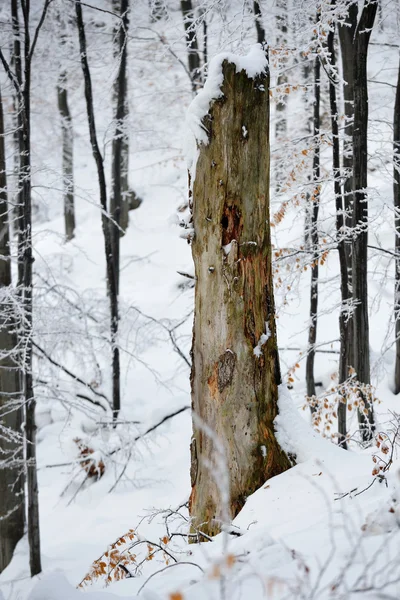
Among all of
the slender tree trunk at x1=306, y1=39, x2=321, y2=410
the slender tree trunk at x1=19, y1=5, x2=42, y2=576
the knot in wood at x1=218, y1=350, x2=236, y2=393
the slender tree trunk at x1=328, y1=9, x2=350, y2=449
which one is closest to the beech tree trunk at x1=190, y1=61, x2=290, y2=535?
the knot in wood at x1=218, y1=350, x2=236, y2=393

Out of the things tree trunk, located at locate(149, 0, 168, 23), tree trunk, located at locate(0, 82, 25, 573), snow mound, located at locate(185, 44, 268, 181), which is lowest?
tree trunk, located at locate(0, 82, 25, 573)

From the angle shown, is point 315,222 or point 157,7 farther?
point 157,7

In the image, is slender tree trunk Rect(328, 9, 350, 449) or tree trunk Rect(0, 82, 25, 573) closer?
slender tree trunk Rect(328, 9, 350, 449)

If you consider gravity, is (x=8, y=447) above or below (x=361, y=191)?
below

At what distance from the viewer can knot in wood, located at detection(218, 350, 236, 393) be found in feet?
10.1

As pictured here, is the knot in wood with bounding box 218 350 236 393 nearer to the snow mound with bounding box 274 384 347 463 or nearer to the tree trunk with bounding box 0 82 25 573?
the snow mound with bounding box 274 384 347 463

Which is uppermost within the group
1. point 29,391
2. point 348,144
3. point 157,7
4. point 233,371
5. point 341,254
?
point 157,7

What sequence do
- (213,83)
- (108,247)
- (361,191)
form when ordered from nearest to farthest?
1. (213,83)
2. (361,191)
3. (108,247)

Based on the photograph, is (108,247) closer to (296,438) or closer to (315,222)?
(315,222)

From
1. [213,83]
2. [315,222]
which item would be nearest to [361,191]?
[315,222]

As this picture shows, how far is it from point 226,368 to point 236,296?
47cm

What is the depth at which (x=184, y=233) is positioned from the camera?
10.5 ft

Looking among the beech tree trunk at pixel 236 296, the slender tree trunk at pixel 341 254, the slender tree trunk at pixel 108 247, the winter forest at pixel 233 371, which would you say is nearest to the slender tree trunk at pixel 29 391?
the winter forest at pixel 233 371

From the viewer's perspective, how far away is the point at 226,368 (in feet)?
10.2
